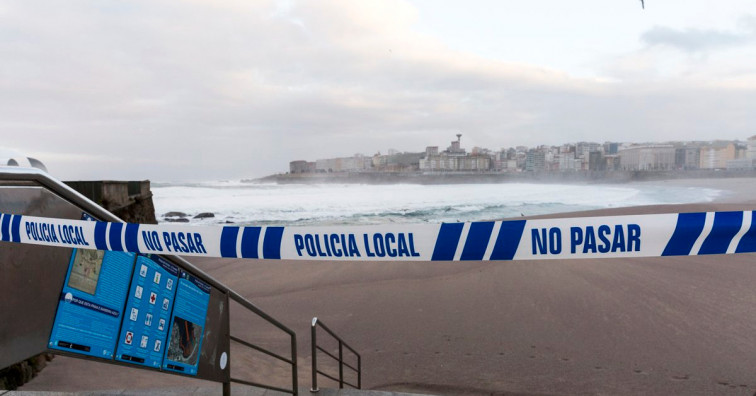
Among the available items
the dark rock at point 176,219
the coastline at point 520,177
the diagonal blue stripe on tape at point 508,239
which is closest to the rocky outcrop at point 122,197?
the dark rock at point 176,219

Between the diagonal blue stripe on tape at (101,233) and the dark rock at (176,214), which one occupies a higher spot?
the diagonal blue stripe on tape at (101,233)

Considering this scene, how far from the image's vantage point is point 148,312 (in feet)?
9.73

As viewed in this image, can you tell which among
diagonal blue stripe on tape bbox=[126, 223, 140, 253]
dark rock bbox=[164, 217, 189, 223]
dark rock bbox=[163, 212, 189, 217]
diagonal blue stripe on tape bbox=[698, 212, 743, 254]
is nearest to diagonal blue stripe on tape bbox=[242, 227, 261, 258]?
diagonal blue stripe on tape bbox=[126, 223, 140, 253]

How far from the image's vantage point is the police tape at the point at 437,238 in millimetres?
2008

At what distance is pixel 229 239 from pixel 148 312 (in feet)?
3.50

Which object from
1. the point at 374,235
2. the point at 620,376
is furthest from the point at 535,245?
the point at 620,376

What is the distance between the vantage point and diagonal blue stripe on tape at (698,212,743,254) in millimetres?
1948

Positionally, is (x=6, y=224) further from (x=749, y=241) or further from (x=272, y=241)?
(x=749, y=241)

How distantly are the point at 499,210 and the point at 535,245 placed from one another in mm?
32622

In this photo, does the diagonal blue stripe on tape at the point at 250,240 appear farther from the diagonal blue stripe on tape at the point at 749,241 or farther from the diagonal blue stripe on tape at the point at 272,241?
the diagonal blue stripe on tape at the point at 749,241

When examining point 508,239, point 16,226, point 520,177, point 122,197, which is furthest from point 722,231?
point 520,177

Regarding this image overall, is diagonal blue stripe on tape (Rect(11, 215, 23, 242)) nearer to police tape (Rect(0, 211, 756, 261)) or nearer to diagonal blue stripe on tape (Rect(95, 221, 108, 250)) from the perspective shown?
police tape (Rect(0, 211, 756, 261))

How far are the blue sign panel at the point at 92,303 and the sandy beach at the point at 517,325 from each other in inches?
135

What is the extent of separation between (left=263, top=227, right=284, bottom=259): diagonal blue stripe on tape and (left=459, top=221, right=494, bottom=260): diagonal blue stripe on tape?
0.96m
